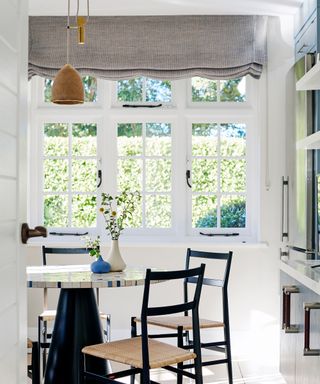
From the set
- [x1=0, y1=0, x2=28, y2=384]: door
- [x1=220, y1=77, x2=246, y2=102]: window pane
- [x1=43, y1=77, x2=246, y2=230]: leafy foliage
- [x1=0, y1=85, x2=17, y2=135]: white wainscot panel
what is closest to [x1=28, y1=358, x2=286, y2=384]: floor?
[x1=43, y1=77, x2=246, y2=230]: leafy foliage

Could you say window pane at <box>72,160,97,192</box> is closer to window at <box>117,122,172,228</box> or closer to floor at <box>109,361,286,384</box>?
window at <box>117,122,172,228</box>

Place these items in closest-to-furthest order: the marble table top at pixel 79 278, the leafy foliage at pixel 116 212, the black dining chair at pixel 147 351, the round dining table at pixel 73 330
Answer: the black dining chair at pixel 147 351, the marble table top at pixel 79 278, the round dining table at pixel 73 330, the leafy foliage at pixel 116 212

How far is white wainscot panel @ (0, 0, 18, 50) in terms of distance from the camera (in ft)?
5.21

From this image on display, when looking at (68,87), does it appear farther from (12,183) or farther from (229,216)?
(12,183)

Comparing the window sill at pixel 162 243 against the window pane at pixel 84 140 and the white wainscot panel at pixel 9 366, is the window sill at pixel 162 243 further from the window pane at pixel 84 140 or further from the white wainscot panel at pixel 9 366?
the white wainscot panel at pixel 9 366

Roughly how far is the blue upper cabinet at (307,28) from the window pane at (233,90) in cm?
77

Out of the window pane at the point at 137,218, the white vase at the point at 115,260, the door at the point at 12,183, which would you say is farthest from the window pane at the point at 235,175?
the door at the point at 12,183

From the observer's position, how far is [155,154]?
602 cm

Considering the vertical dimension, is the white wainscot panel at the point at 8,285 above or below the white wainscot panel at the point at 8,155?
below

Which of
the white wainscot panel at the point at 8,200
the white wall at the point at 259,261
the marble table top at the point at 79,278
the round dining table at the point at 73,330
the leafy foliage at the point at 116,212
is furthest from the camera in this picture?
the white wall at the point at 259,261

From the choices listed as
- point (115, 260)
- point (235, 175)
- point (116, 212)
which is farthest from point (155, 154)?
point (115, 260)

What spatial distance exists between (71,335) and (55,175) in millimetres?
2274

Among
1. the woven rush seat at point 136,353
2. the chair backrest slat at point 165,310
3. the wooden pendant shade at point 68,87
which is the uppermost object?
the wooden pendant shade at point 68,87

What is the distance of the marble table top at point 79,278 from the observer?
146 inches
